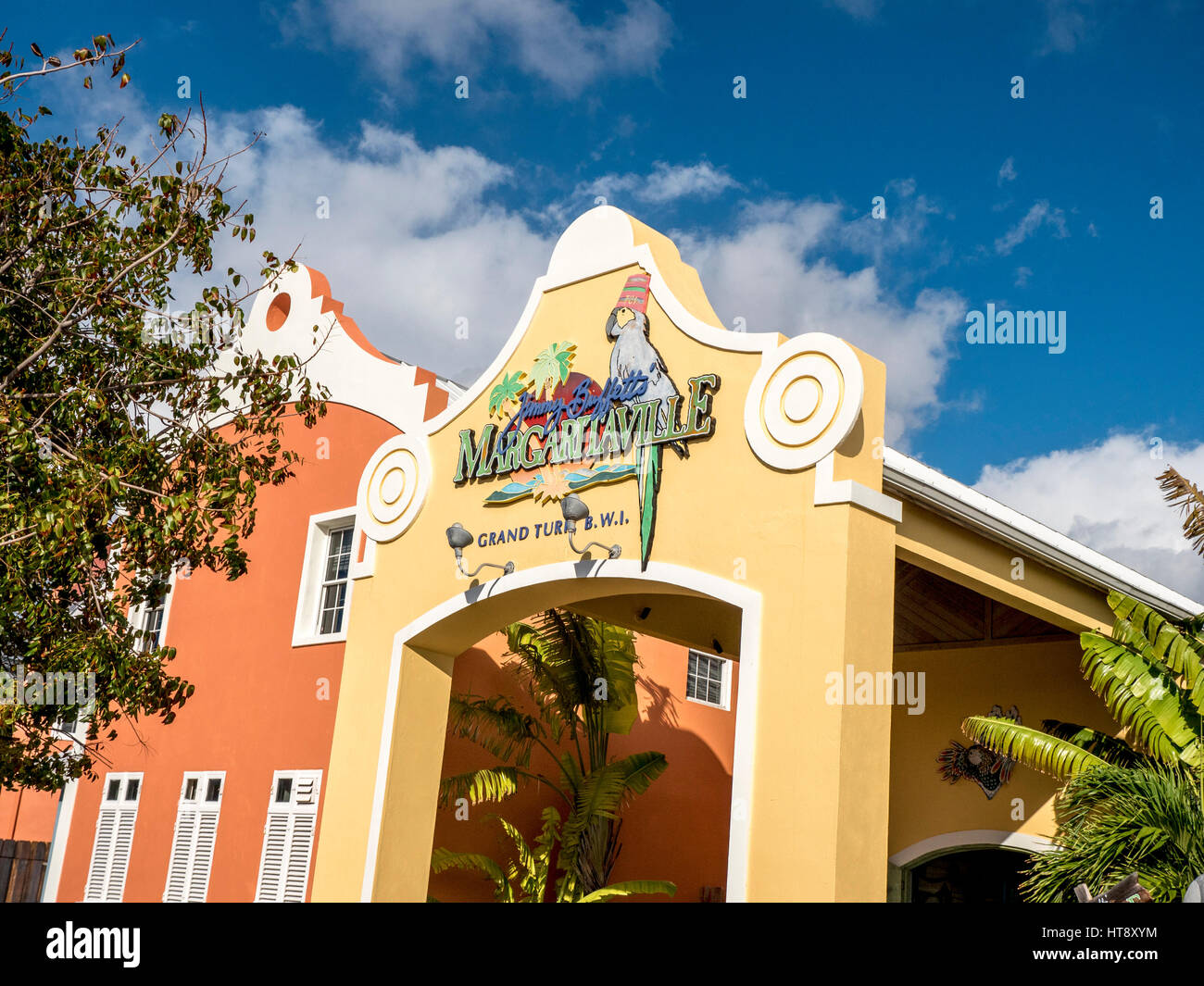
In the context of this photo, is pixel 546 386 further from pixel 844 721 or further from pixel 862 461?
pixel 844 721

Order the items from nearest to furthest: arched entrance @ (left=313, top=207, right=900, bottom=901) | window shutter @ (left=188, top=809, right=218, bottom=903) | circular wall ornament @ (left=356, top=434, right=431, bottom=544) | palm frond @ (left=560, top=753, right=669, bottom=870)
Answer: arched entrance @ (left=313, top=207, right=900, bottom=901) < circular wall ornament @ (left=356, top=434, right=431, bottom=544) < palm frond @ (left=560, top=753, right=669, bottom=870) < window shutter @ (left=188, top=809, right=218, bottom=903)

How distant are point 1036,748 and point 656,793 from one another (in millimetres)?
6229

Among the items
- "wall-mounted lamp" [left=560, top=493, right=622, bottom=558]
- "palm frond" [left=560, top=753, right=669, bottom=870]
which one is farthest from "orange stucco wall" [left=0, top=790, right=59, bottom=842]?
"wall-mounted lamp" [left=560, top=493, right=622, bottom=558]

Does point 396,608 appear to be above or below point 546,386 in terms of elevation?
below

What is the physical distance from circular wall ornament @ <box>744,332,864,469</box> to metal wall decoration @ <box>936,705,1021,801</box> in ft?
20.7

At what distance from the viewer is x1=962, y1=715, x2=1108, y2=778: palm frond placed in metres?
11.1

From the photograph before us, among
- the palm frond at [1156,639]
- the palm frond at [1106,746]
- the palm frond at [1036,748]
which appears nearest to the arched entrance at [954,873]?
the palm frond at [1106,746]

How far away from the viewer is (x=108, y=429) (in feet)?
33.8

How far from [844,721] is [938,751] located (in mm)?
6766

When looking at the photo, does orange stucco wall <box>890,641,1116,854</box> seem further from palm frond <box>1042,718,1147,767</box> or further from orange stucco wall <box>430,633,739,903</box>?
orange stucco wall <box>430,633,739,903</box>

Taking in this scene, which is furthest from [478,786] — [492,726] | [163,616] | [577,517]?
[163,616]

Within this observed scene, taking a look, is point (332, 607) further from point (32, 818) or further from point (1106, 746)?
point (1106, 746)
